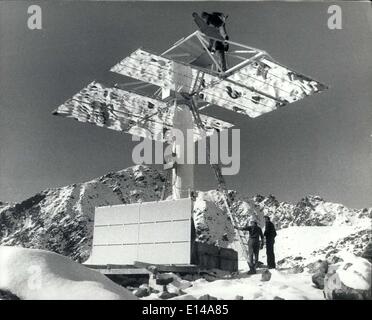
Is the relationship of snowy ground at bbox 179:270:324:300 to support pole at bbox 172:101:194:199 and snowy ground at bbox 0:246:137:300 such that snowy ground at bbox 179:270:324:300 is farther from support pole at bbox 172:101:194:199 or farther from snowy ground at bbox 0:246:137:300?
support pole at bbox 172:101:194:199

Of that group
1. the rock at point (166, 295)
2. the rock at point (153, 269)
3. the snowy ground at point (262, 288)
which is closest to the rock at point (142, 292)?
the rock at point (166, 295)

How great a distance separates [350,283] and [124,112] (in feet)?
45.5

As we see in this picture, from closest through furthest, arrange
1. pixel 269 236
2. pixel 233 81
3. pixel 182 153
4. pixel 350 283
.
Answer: pixel 350 283
pixel 269 236
pixel 233 81
pixel 182 153

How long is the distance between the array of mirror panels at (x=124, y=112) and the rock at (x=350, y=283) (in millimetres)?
Result: 11808

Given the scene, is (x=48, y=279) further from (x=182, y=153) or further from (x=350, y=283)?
(x=182, y=153)

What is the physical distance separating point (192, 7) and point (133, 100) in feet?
28.1

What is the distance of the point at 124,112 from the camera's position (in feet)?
70.9

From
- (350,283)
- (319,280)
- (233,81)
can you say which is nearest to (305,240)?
(233,81)

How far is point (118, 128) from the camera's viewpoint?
2320 centimetres

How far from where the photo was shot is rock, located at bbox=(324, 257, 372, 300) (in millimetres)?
9875

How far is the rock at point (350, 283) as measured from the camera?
9875 millimetres

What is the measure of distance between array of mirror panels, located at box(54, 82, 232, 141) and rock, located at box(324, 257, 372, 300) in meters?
11.8
